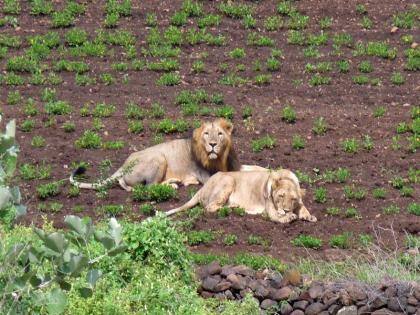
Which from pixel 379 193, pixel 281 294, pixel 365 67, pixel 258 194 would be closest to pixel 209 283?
pixel 281 294

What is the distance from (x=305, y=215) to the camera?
1425 centimetres

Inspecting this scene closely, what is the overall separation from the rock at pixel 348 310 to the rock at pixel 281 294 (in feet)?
1.57

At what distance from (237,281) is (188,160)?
5610mm

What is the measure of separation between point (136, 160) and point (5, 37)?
614 cm

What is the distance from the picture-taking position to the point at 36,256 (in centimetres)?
640

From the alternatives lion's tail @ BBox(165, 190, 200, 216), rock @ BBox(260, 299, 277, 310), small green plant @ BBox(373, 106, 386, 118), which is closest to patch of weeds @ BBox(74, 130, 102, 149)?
lion's tail @ BBox(165, 190, 200, 216)

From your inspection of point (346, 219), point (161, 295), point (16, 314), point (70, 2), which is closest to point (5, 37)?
point (70, 2)

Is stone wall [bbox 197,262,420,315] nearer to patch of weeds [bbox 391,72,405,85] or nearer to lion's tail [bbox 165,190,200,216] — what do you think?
lion's tail [bbox 165,190,200,216]

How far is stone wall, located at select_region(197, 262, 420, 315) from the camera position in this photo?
33.0 ft

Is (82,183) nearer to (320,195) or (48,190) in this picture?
(48,190)

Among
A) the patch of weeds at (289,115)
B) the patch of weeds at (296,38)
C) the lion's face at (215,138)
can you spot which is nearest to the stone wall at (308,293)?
the lion's face at (215,138)

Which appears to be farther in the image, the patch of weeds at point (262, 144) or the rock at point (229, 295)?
the patch of weeds at point (262, 144)

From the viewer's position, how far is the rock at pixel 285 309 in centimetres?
1027

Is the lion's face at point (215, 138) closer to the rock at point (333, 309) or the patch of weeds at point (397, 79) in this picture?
the patch of weeds at point (397, 79)
